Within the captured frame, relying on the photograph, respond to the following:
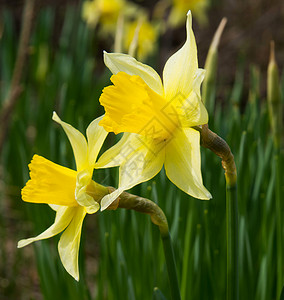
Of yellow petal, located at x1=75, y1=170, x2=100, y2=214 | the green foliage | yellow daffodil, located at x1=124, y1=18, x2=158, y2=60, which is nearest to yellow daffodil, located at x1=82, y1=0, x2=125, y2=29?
yellow daffodil, located at x1=124, y1=18, x2=158, y2=60

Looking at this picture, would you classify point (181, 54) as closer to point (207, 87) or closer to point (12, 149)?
point (207, 87)

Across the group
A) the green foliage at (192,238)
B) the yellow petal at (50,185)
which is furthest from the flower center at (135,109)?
the green foliage at (192,238)

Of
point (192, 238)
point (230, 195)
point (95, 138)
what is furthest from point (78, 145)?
point (192, 238)

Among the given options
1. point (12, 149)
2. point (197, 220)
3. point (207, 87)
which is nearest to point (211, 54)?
point (207, 87)

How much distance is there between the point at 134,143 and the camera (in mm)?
702

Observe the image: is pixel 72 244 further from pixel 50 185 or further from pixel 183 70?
pixel 183 70

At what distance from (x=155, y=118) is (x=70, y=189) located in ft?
0.56

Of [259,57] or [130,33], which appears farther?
[259,57]

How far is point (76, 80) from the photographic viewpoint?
2.42 m

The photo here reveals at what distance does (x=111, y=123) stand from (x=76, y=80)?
180cm

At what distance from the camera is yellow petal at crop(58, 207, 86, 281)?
2.26 feet

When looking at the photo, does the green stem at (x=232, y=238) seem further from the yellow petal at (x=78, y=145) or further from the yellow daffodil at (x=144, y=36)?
the yellow daffodil at (x=144, y=36)

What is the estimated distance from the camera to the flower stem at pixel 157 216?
652 millimetres

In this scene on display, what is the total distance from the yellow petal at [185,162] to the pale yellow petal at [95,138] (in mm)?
108
